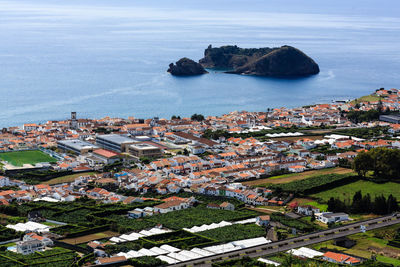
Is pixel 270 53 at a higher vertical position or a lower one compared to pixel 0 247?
higher

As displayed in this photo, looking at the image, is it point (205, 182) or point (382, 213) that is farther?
point (205, 182)

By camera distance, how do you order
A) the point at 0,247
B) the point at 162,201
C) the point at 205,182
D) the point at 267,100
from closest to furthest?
the point at 0,247
the point at 162,201
the point at 205,182
the point at 267,100

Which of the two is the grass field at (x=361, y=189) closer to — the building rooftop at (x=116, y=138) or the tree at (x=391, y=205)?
the tree at (x=391, y=205)

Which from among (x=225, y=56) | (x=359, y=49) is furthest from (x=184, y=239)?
(x=359, y=49)

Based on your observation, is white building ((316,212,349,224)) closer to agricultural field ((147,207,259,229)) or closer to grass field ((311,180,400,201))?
agricultural field ((147,207,259,229))

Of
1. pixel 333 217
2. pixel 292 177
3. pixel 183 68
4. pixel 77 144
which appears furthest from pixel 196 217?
pixel 183 68

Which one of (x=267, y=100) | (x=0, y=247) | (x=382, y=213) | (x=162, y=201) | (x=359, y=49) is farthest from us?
(x=359, y=49)

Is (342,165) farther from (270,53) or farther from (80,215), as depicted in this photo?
(270,53)
